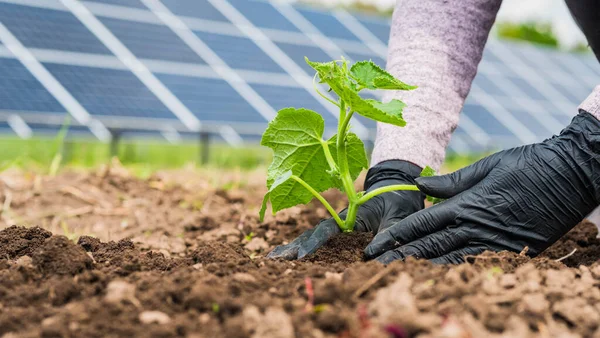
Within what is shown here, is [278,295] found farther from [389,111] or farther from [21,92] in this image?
[21,92]

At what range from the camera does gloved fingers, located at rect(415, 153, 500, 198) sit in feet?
5.89

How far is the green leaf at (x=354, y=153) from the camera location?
6.39 ft

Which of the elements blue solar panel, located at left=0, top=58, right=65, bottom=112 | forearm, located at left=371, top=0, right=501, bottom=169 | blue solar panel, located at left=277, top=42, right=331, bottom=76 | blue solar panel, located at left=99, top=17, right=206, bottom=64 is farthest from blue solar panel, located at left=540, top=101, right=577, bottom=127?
forearm, located at left=371, top=0, right=501, bottom=169

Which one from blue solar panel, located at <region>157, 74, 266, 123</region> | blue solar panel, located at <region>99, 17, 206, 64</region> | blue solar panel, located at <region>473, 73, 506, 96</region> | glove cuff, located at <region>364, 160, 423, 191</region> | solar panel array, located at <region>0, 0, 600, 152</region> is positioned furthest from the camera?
blue solar panel, located at <region>473, 73, 506, 96</region>

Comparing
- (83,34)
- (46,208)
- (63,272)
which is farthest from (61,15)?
(63,272)

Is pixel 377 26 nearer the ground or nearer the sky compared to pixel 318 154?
nearer the sky

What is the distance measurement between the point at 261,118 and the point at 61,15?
2.63 metres

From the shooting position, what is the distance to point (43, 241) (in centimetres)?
182

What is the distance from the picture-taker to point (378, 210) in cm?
207

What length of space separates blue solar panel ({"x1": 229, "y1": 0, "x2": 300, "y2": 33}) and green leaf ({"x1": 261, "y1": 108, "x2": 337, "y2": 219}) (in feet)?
22.6

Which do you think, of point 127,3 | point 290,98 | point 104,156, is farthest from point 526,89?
point 104,156

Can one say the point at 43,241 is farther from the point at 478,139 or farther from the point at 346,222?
the point at 478,139

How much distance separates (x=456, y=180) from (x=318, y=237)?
0.46 metres

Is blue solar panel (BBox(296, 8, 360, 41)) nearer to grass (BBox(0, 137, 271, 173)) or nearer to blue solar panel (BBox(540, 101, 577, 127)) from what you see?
grass (BBox(0, 137, 271, 173))
